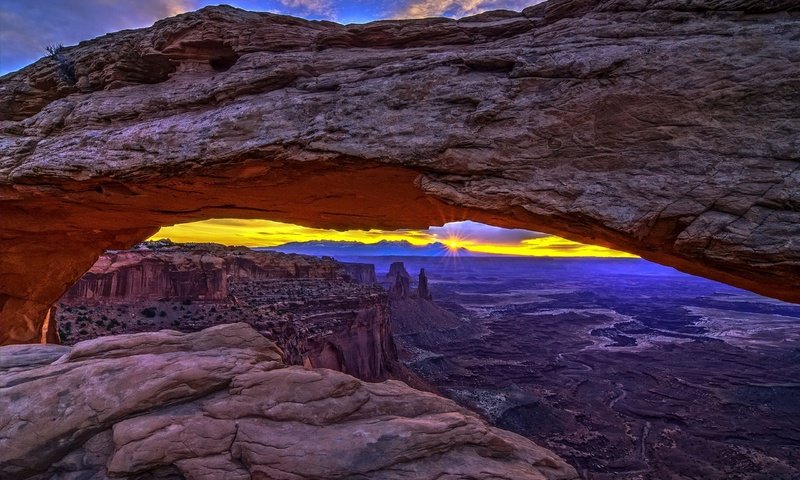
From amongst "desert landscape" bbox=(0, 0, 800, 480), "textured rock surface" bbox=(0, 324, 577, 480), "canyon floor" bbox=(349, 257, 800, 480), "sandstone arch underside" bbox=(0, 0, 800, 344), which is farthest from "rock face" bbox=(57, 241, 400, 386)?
"textured rock surface" bbox=(0, 324, 577, 480)

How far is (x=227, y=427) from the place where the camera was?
619 centimetres

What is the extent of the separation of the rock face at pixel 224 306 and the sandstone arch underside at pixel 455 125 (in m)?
17.5

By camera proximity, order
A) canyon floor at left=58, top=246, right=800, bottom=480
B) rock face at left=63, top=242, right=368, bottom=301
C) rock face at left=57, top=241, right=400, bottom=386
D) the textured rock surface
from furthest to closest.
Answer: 1. rock face at left=63, top=242, right=368, bottom=301
2. rock face at left=57, top=241, right=400, bottom=386
3. canyon floor at left=58, top=246, right=800, bottom=480
4. the textured rock surface

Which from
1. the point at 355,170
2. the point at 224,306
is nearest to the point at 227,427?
the point at 355,170

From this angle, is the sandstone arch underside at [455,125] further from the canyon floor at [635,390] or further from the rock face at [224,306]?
the canyon floor at [635,390]

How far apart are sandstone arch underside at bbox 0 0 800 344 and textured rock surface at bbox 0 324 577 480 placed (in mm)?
4226

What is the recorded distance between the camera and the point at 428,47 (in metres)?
8.41

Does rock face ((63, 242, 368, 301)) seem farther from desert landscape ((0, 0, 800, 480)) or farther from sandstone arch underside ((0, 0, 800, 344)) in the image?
sandstone arch underside ((0, 0, 800, 344))

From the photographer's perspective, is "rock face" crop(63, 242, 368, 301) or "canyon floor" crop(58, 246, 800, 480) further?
"rock face" crop(63, 242, 368, 301)

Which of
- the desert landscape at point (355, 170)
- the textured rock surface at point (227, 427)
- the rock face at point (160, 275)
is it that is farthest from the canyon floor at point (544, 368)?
the textured rock surface at point (227, 427)

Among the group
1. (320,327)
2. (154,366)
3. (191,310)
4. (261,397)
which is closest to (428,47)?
(261,397)

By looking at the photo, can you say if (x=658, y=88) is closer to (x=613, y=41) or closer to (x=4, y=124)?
(x=613, y=41)

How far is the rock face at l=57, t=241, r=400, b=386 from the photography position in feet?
95.3

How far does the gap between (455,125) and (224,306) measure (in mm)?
32309
